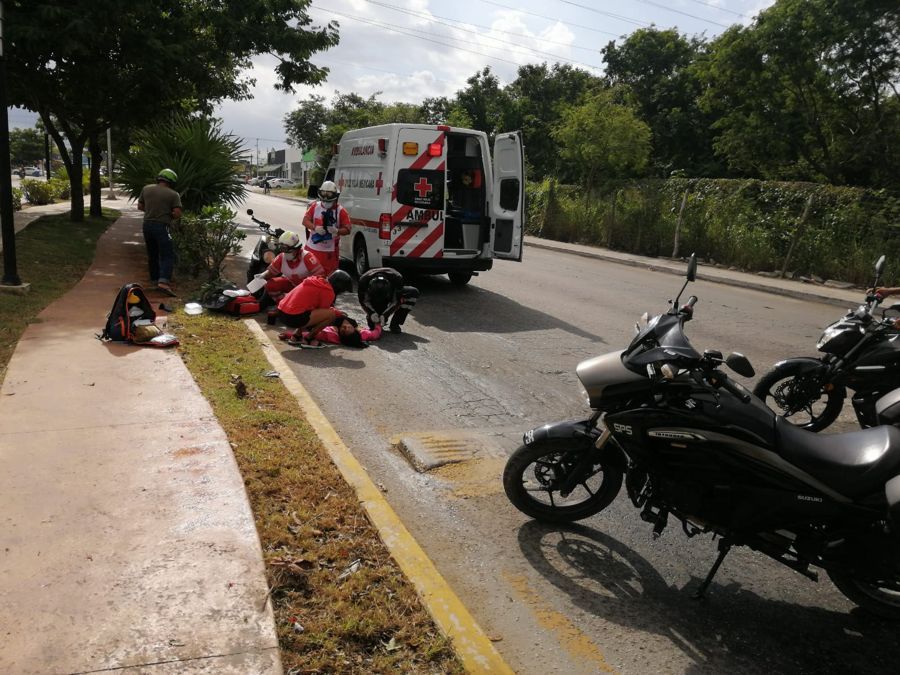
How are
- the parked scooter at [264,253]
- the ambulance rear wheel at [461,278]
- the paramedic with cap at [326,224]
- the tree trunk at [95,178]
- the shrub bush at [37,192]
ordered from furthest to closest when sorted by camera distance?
the shrub bush at [37,192], the tree trunk at [95,178], the ambulance rear wheel at [461,278], the parked scooter at [264,253], the paramedic with cap at [326,224]

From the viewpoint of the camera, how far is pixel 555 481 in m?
3.79

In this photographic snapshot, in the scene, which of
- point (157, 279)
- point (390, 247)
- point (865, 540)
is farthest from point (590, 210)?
point (865, 540)

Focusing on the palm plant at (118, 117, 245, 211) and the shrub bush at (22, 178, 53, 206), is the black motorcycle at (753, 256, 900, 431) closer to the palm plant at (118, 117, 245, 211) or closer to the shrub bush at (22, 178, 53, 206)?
the palm plant at (118, 117, 245, 211)

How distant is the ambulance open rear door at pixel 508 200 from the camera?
1079 cm

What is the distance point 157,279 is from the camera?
10.1m

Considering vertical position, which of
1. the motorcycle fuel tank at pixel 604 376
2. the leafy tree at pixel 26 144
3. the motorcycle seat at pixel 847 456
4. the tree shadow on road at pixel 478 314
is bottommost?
the tree shadow on road at pixel 478 314

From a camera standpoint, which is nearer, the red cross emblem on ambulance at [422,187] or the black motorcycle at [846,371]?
the black motorcycle at [846,371]

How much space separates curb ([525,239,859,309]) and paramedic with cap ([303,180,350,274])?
366 inches

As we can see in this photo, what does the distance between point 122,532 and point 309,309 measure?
4233 millimetres

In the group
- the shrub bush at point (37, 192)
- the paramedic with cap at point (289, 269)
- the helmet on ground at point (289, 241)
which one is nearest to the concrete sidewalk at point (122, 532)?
the helmet on ground at point (289, 241)

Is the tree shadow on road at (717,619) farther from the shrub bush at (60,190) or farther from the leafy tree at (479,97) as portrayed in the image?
the leafy tree at (479,97)

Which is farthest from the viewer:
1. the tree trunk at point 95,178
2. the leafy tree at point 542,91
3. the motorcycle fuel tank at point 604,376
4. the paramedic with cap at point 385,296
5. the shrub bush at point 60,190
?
the leafy tree at point 542,91

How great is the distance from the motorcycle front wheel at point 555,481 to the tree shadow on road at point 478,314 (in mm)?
4411

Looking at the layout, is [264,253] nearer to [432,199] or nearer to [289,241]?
[289,241]
